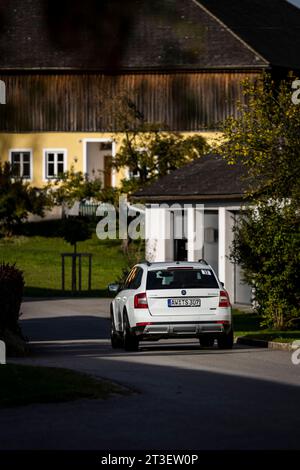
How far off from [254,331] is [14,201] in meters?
33.9

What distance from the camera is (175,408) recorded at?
15.0 metres

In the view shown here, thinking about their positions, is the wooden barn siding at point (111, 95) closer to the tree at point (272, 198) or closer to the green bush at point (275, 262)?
the green bush at point (275, 262)

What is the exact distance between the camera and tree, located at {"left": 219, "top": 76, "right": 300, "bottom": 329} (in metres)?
32.1

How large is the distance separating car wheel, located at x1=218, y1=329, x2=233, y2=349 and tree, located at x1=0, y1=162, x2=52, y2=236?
39709 millimetres

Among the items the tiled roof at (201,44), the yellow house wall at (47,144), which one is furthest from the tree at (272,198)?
the yellow house wall at (47,144)

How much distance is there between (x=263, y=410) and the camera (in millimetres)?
14688

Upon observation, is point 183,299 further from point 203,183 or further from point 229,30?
point 229,30

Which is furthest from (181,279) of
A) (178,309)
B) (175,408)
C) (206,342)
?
(175,408)

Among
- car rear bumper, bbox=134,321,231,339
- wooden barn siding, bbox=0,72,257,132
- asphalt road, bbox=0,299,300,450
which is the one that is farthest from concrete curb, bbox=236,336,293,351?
wooden barn siding, bbox=0,72,257,132

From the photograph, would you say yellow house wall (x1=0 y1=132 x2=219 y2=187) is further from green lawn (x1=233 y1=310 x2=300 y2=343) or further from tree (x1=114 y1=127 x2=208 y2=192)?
green lawn (x1=233 y1=310 x2=300 y2=343)

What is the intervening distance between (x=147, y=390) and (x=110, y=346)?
11638mm

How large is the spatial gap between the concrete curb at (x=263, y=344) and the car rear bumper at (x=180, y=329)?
4.19 feet

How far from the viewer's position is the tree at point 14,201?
216ft
